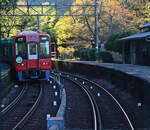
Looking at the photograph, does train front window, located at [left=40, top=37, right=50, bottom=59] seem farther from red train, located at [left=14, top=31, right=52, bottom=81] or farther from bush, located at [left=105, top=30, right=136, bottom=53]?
bush, located at [left=105, top=30, right=136, bottom=53]

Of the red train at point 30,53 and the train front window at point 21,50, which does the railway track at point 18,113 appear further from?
the train front window at point 21,50

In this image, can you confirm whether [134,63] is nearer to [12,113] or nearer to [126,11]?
[126,11]

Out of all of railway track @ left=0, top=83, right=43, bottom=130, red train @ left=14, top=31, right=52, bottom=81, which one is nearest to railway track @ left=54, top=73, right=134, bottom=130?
railway track @ left=0, top=83, right=43, bottom=130

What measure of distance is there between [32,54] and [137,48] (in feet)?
29.6

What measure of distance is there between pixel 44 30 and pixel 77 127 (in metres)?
42.4

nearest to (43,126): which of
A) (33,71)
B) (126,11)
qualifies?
(33,71)

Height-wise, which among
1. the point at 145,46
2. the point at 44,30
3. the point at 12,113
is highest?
the point at 44,30

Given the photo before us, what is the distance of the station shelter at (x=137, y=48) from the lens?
19.9m

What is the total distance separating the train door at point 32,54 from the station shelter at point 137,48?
7103 mm

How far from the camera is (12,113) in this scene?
10.3m

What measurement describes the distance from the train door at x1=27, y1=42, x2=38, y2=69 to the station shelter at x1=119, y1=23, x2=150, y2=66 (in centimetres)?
710

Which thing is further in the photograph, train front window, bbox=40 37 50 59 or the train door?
train front window, bbox=40 37 50 59

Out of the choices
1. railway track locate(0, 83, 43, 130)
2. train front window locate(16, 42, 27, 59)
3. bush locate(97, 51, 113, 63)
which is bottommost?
railway track locate(0, 83, 43, 130)

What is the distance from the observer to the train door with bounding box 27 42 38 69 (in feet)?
56.2
